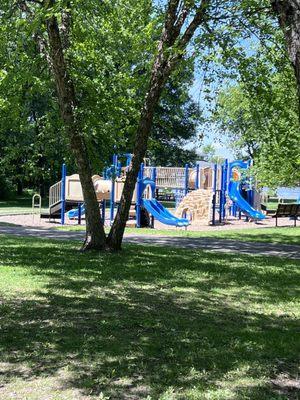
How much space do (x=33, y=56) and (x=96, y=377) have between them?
Result: 9.04 m

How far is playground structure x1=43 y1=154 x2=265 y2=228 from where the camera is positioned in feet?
70.4

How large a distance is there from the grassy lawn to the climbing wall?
549 inches

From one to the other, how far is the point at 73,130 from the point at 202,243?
217 inches

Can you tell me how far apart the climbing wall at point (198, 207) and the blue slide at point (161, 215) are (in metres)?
2.94

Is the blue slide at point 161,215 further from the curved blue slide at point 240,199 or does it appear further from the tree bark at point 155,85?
the tree bark at point 155,85

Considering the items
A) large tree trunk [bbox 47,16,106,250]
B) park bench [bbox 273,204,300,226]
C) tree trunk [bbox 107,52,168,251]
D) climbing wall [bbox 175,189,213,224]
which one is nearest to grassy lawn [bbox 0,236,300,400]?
large tree trunk [bbox 47,16,106,250]

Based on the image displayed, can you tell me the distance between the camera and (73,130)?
11125 mm

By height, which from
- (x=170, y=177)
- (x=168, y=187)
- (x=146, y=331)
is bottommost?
(x=146, y=331)

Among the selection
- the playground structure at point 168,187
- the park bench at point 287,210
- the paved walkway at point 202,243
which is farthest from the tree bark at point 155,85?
the park bench at point 287,210

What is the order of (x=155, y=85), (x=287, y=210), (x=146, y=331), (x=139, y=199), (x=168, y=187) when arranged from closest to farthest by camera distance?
(x=146, y=331) < (x=155, y=85) < (x=139, y=199) < (x=287, y=210) < (x=168, y=187)

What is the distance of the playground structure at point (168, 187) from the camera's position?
21469mm

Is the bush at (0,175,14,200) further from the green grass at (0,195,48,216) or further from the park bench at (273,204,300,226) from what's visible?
the park bench at (273,204,300,226)

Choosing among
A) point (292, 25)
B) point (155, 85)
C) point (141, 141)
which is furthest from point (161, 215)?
point (292, 25)

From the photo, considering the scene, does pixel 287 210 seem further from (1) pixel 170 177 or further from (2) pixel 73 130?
(2) pixel 73 130
